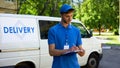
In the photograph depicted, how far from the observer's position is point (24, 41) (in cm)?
856

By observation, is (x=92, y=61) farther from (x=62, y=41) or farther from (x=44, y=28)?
(x=62, y=41)

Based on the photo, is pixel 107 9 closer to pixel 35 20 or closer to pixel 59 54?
pixel 35 20

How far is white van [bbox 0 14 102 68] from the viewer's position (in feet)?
26.8

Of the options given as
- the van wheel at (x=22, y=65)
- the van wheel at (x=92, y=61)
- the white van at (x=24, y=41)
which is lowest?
the van wheel at (x=92, y=61)

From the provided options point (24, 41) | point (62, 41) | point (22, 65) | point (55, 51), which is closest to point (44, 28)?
point (24, 41)

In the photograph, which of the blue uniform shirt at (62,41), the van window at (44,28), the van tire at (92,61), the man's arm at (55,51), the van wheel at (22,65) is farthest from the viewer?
the van tire at (92,61)

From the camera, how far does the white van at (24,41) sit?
26.8 feet

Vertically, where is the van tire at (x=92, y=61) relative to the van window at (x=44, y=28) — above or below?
below

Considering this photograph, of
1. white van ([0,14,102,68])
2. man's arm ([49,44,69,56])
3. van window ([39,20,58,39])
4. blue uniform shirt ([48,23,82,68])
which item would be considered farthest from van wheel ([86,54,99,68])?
man's arm ([49,44,69,56])

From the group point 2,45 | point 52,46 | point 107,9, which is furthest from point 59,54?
point 107,9

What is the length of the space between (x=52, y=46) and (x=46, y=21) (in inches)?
209

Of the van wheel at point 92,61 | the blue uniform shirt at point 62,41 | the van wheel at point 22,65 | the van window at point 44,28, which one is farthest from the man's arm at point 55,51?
the van wheel at point 92,61

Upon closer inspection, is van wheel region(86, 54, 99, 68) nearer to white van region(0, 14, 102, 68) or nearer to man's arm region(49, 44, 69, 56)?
white van region(0, 14, 102, 68)

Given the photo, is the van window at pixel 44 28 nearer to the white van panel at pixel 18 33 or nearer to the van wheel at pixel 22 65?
the white van panel at pixel 18 33
